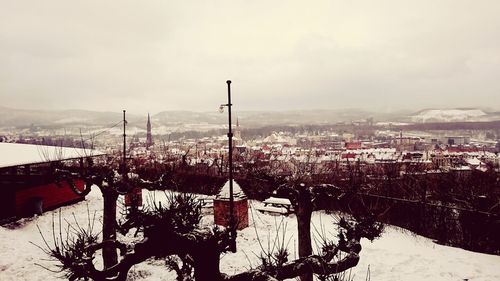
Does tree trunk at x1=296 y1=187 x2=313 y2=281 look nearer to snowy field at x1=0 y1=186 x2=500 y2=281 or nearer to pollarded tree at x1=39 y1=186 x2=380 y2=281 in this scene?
snowy field at x1=0 y1=186 x2=500 y2=281

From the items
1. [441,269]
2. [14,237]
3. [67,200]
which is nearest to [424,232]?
[441,269]

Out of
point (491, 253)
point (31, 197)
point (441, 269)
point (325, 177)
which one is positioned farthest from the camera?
point (325, 177)

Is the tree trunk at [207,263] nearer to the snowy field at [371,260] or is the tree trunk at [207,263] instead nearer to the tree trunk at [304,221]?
the snowy field at [371,260]

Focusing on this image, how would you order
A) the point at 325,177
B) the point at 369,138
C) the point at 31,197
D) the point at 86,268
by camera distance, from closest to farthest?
the point at 86,268
the point at 31,197
the point at 325,177
the point at 369,138

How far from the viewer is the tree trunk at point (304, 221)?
8367mm

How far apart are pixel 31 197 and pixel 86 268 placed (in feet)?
46.0

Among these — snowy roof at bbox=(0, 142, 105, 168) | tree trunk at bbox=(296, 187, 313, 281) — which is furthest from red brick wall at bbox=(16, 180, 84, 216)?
tree trunk at bbox=(296, 187, 313, 281)

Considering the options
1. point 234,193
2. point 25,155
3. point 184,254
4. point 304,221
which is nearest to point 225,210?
point 234,193

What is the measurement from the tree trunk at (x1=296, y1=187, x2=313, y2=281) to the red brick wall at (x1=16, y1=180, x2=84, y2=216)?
11062 mm

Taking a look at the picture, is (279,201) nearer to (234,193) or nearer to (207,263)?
(234,193)

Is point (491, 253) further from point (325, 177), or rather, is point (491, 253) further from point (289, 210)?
point (325, 177)

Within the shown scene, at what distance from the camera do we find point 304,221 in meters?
8.46

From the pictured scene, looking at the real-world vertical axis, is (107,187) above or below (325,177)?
above

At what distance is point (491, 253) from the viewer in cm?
1214
